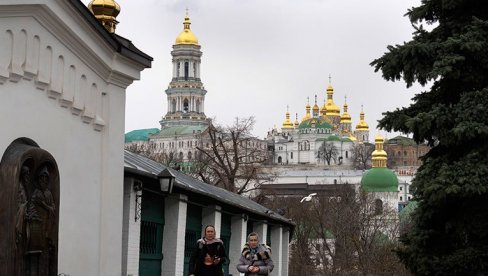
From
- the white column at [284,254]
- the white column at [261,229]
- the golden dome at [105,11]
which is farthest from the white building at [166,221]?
the white column at [284,254]

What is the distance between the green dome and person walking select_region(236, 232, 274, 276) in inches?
4829

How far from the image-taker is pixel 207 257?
40.3 ft

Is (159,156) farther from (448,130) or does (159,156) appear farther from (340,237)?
(448,130)

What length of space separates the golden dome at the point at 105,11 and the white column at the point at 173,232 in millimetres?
3873

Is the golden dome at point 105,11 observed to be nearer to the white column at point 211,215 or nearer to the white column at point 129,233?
the white column at point 129,233

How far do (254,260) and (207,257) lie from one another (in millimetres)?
505

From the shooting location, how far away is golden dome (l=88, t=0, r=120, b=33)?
508 inches

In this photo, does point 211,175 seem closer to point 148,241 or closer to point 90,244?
point 148,241

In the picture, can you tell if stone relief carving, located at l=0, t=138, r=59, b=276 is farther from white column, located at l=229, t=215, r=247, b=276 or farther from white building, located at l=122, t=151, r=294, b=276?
white column, located at l=229, t=215, r=247, b=276

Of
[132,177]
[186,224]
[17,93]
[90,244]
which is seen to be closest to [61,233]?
[90,244]

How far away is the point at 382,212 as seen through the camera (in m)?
81.6

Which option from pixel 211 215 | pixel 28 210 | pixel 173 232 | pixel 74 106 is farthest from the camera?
pixel 211 215

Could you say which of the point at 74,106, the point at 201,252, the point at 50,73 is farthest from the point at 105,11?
the point at 201,252

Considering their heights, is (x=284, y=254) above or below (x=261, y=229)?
below
